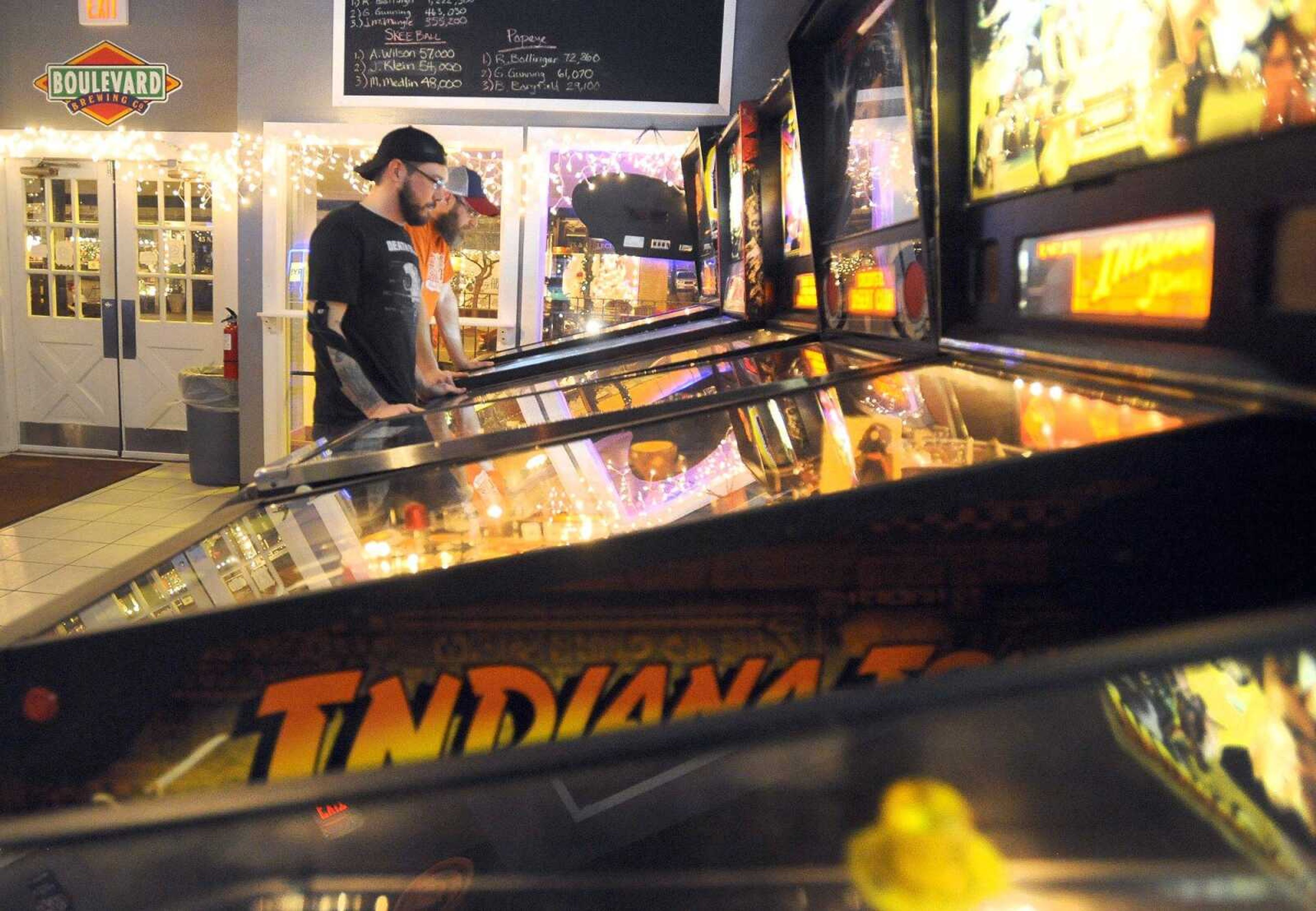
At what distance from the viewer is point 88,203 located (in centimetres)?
601

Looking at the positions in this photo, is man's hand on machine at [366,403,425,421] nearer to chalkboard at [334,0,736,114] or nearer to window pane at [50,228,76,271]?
chalkboard at [334,0,736,114]

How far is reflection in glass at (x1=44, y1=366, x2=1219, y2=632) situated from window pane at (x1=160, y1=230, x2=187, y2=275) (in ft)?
17.8

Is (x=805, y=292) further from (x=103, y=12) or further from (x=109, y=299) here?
(x=103, y=12)

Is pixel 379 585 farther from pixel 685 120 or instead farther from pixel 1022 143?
pixel 685 120

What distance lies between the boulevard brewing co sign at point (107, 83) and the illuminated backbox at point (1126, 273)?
19.5ft

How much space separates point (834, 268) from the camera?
2.16 metres

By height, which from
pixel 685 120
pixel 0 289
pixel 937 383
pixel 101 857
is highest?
pixel 685 120

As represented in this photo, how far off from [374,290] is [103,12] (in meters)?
4.75

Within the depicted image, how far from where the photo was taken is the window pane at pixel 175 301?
19.8ft

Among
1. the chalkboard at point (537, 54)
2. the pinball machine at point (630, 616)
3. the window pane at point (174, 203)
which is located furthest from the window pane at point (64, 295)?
the pinball machine at point (630, 616)

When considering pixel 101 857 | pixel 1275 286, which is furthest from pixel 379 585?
pixel 1275 286

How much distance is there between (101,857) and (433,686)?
0.37 metres

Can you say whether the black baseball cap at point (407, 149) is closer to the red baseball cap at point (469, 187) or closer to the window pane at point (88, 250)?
the red baseball cap at point (469, 187)

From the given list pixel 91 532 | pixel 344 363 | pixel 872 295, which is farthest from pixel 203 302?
pixel 872 295
